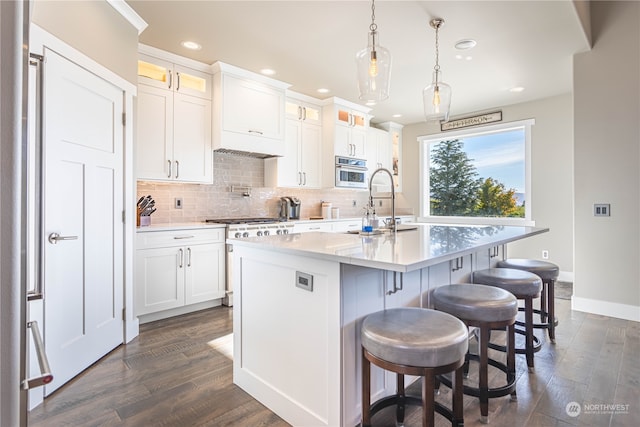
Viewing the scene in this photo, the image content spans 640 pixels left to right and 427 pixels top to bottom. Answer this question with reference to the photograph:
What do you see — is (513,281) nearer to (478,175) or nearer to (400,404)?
(400,404)

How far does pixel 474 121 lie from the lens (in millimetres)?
5582

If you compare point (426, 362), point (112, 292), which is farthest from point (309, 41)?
point (426, 362)

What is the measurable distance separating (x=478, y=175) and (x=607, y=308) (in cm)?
287

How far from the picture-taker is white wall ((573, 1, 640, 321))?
10.5 ft

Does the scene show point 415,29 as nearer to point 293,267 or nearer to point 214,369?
point 293,267

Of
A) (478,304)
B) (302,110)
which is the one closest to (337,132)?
(302,110)

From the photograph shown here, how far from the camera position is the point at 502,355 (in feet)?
8.02

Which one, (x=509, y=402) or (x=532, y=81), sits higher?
(x=532, y=81)

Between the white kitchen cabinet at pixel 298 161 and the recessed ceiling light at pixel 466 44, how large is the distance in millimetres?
2239

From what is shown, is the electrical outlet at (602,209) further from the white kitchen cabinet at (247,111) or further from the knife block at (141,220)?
the knife block at (141,220)

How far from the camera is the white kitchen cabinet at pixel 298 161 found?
4520 millimetres

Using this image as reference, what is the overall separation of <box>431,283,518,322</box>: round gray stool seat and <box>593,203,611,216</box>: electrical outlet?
7.73ft

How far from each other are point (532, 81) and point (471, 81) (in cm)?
77

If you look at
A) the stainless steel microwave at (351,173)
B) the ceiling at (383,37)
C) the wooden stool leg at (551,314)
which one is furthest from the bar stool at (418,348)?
the stainless steel microwave at (351,173)
